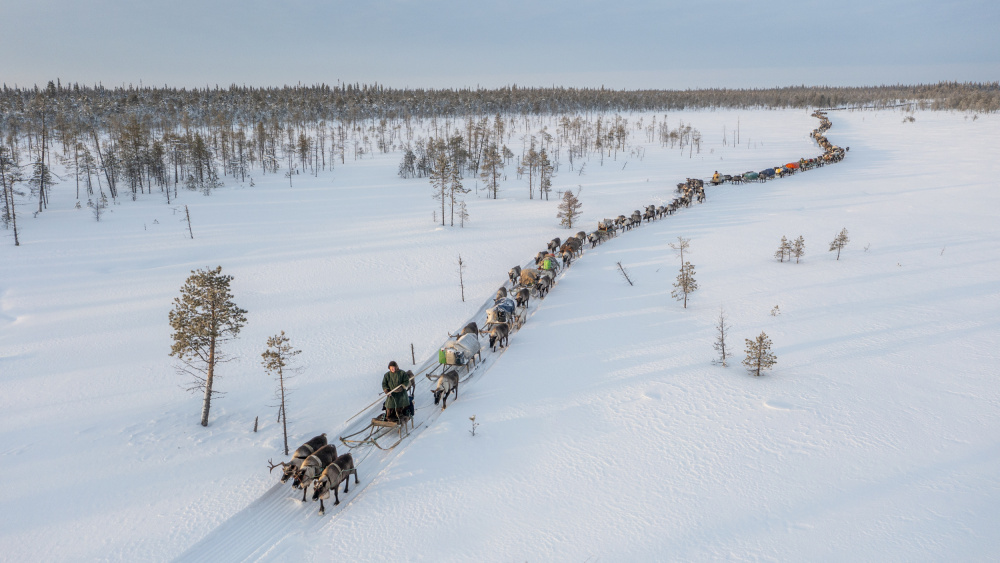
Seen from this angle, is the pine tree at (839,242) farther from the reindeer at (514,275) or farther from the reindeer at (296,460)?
the reindeer at (296,460)

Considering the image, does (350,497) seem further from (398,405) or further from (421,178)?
(421,178)

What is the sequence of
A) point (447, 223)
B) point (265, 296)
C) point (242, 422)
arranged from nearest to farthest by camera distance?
point (242, 422) < point (265, 296) < point (447, 223)

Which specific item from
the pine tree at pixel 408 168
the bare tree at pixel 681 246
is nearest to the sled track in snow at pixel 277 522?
the bare tree at pixel 681 246

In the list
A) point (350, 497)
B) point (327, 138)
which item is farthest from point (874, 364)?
point (327, 138)

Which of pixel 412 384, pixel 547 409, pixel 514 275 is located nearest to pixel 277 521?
pixel 412 384

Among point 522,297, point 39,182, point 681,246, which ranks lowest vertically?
point 522,297

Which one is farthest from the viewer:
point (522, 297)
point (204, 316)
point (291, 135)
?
point (291, 135)

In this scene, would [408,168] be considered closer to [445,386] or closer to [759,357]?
[445,386]
